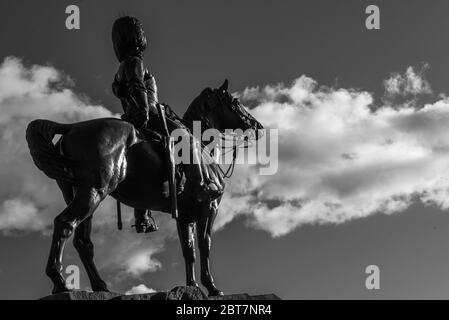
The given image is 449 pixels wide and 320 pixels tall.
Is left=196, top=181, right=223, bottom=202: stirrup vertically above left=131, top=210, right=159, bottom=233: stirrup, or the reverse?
left=196, top=181, right=223, bottom=202: stirrup

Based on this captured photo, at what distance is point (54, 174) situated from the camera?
45.6 feet

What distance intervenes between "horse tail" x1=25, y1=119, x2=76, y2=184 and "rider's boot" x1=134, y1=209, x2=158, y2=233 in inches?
89.0

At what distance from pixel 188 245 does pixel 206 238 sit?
356 mm

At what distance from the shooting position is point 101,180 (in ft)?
45.8

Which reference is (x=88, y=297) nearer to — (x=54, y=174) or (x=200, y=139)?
Answer: (x=54, y=174)

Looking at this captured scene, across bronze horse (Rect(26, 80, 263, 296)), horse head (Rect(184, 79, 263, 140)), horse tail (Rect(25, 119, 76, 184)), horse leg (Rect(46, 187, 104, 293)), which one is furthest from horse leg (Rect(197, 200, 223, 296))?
horse tail (Rect(25, 119, 76, 184))

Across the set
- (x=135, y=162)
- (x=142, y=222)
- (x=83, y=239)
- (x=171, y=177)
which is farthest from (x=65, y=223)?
(x=142, y=222)

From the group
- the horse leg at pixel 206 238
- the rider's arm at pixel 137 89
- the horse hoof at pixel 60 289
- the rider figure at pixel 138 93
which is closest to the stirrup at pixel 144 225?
the rider figure at pixel 138 93

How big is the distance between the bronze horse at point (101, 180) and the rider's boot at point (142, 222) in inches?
16.0

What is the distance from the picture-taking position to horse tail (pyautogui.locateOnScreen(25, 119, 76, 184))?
45.6 feet

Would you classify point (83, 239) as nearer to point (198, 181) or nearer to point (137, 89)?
point (198, 181)

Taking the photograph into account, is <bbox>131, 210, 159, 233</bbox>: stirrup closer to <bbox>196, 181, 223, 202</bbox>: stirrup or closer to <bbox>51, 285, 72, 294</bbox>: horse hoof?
<bbox>196, 181, 223, 202</bbox>: stirrup

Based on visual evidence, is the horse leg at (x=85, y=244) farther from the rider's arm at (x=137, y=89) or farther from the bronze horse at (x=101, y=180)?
the rider's arm at (x=137, y=89)

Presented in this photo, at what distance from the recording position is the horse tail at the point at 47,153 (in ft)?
45.6
